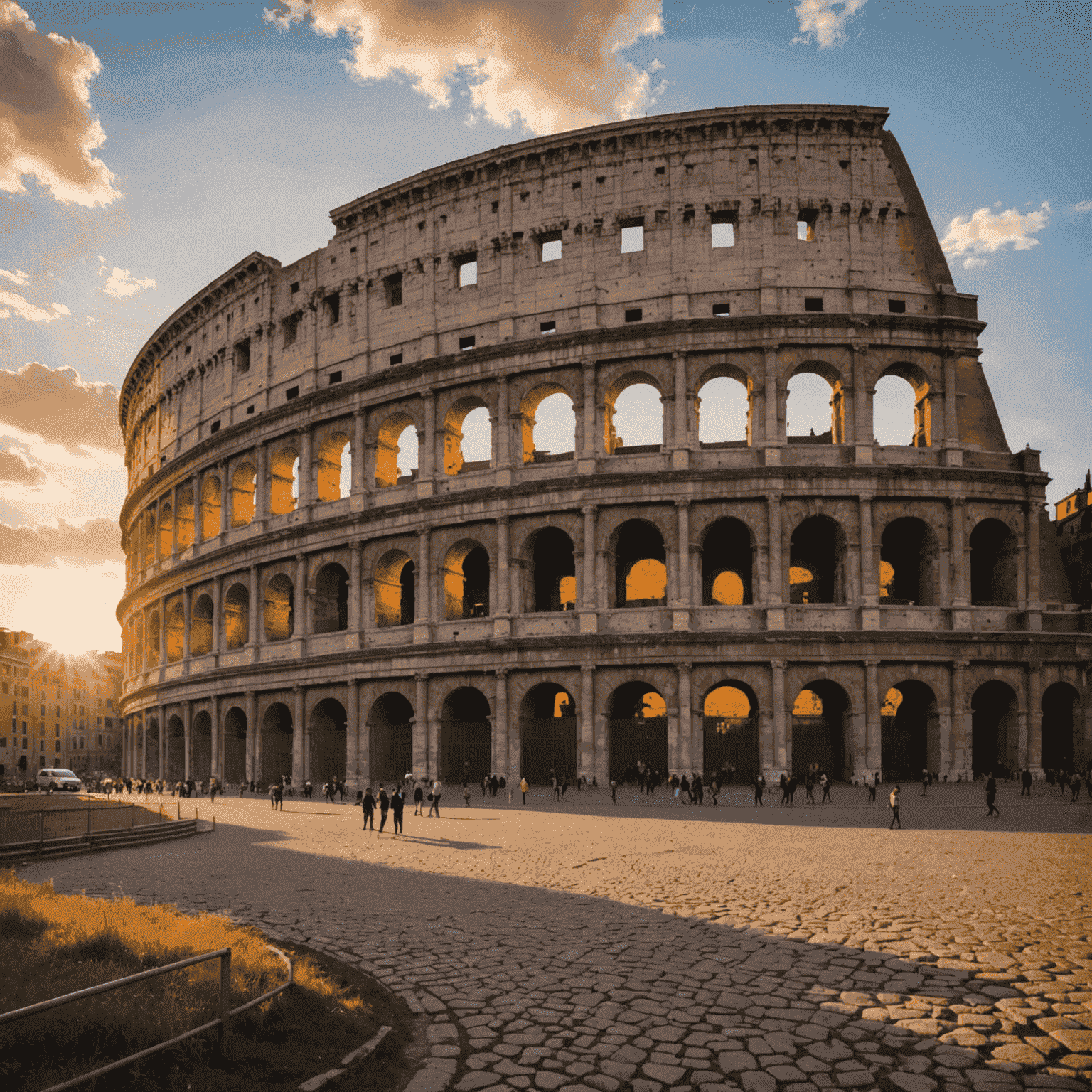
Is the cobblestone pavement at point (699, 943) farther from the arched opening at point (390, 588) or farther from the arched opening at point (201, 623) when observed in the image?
the arched opening at point (201, 623)

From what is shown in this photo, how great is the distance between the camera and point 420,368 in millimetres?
36469

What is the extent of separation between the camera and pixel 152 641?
50.8 metres

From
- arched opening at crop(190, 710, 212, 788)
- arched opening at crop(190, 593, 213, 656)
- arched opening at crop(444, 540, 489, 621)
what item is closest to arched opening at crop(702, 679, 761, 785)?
arched opening at crop(444, 540, 489, 621)

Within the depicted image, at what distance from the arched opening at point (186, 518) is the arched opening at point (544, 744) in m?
23.4

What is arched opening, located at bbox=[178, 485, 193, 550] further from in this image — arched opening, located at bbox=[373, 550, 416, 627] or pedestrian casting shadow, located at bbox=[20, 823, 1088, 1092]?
pedestrian casting shadow, located at bbox=[20, 823, 1088, 1092]

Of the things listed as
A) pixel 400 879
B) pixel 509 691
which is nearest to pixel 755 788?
pixel 509 691

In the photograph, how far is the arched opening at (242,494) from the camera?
43656 millimetres

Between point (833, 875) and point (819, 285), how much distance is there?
25489 millimetres

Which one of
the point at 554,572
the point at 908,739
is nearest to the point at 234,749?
the point at 554,572

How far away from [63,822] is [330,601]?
69.2 feet

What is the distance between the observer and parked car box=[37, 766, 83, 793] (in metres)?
49.8

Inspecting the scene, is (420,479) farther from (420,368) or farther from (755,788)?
(755,788)

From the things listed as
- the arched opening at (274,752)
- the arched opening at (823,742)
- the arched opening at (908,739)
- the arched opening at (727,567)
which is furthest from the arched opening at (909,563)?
the arched opening at (274,752)

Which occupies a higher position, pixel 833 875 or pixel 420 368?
→ pixel 420 368
